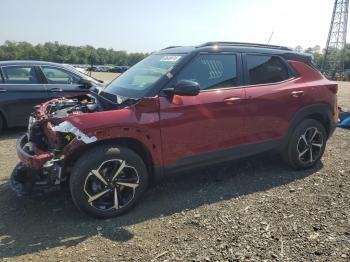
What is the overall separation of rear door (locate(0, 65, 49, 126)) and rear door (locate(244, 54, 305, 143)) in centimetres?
487

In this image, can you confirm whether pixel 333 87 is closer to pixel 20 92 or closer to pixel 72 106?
pixel 72 106

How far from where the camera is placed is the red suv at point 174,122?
376 cm

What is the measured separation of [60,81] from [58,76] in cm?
12

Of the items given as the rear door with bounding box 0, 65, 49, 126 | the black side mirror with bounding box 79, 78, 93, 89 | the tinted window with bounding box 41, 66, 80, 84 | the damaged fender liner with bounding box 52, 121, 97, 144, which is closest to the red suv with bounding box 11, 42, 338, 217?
the damaged fender liner with bounding box 52, 121, 97, 144

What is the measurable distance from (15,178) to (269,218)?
116 inches

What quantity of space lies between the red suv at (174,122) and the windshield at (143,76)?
0.02m

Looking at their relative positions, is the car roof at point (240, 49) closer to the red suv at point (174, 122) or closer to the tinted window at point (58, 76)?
the red suv at point (174, 122)

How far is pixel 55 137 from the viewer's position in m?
3.73

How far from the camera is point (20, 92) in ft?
24.9

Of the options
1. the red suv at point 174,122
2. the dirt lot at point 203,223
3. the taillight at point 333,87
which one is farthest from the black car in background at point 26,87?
the taillight at point 333,87

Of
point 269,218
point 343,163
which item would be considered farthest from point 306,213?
point 343,163

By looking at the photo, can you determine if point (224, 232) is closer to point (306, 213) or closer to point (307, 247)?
point (307, 247)

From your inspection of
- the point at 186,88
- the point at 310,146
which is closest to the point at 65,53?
the point at 310,146

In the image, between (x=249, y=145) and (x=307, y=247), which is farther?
(x=249, y=145)
